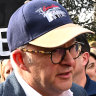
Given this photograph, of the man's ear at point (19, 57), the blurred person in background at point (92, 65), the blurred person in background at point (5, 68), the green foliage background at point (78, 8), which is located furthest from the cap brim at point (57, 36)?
the green foliage background at point (78, 8)

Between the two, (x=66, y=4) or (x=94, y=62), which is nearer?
(x=94, y=62)

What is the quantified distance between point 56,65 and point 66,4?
16.7m

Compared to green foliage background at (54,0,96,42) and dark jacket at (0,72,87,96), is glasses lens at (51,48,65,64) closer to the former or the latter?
dark jacket at (0,72,87,96)

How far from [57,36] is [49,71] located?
220mm

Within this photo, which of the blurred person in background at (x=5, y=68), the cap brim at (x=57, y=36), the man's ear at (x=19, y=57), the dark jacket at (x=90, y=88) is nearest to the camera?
the cap brim at (x=57, y=36)

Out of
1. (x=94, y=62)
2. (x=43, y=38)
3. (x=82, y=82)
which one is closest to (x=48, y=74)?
(x=43, y=38)

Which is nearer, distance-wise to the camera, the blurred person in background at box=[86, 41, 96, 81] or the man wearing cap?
the man wearing cap

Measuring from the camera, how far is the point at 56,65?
1.85 metres

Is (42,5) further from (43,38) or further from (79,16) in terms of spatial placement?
(79,16)

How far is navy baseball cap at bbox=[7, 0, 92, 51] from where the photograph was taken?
1870mm

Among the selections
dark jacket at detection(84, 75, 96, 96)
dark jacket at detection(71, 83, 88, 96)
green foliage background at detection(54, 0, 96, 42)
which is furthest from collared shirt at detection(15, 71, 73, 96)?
green foliage background at detection(54, 0, 96, 42)

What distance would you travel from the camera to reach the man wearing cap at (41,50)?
186 centimetres

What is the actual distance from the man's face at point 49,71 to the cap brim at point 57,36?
0.15ft

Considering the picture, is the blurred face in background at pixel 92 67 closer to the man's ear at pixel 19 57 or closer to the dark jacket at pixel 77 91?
the dark jacket at pixel 77 91
